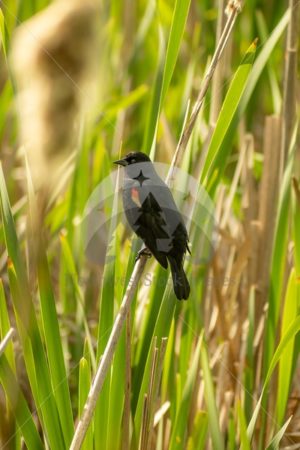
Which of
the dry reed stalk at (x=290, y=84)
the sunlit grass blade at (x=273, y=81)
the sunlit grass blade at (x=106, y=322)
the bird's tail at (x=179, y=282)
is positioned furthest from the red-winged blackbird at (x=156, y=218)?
the sunlit grass blade at (x=273, y=81)

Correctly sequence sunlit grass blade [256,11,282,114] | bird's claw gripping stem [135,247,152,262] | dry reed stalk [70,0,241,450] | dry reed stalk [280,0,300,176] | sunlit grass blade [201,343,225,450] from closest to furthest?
dry reed stalk [70,0,241,450], bird's claw gripping stem [135,247,152,262], sunlit grass blade [201,343,225,450], dry reed stalk [280,0,300,176], sunlit grass blade [256,11,282,114]

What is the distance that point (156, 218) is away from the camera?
832 millimetres

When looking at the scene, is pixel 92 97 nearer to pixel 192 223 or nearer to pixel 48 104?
pixel 48 104

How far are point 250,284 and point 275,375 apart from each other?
0.26m

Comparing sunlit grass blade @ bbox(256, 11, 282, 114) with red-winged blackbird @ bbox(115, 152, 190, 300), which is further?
sunlit grass blade @ bbox(256, 11, 282, 114)

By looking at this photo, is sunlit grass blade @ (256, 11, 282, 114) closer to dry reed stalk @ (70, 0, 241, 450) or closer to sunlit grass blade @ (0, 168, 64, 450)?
dry reed stalk @ (70, 0, 241, 450)

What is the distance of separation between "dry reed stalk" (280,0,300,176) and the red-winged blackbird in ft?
1.88

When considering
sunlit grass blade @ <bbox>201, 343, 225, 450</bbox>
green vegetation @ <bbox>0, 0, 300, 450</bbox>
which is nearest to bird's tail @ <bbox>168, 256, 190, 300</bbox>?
green vegetation @ <bbox>0, 0, 300, 450</bbox>

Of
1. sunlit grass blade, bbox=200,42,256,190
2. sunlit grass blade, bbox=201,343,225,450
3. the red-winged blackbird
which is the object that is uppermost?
sunlit grass blade, bbox=200,42,256,190

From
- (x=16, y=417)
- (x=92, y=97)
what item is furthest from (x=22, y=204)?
(x=92, y=97)

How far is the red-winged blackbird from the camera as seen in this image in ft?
2.71

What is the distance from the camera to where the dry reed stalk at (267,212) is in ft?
5.04

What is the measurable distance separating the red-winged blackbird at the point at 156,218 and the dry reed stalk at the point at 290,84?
57 centimetres

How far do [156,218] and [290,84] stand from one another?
66 cm
